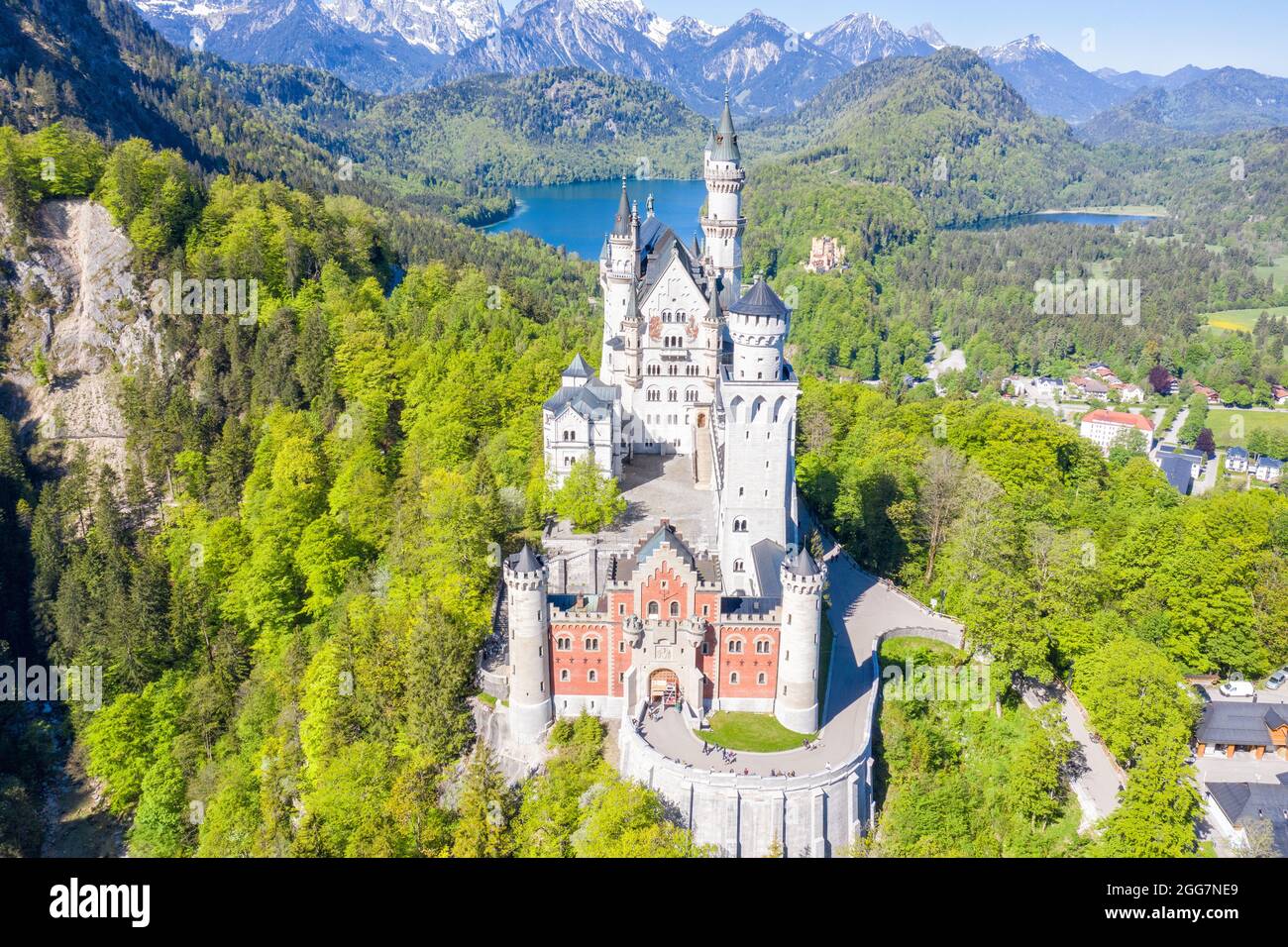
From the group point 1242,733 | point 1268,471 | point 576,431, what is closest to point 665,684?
point 576,431

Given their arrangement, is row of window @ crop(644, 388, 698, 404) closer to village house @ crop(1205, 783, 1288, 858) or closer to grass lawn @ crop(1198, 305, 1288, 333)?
village house @ crop(1205, 783, 1288, 858)

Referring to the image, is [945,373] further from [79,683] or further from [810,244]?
[79,683]

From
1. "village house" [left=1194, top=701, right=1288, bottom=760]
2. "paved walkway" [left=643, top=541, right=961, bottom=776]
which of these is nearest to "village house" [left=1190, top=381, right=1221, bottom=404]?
"paved walkway" [left=643, top=541, right=961, bottom=776]

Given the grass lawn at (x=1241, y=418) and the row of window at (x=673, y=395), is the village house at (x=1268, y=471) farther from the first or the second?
the row of window at (x=673, y=395)

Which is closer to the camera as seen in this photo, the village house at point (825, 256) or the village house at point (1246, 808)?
the village house at point (1246, 808)

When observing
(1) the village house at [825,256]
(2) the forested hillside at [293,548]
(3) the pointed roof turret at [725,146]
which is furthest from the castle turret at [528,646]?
(1) the village house at [825,256]

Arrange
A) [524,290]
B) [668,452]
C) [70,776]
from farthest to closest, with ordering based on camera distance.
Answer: [524,290], [668,452], [70,776]
